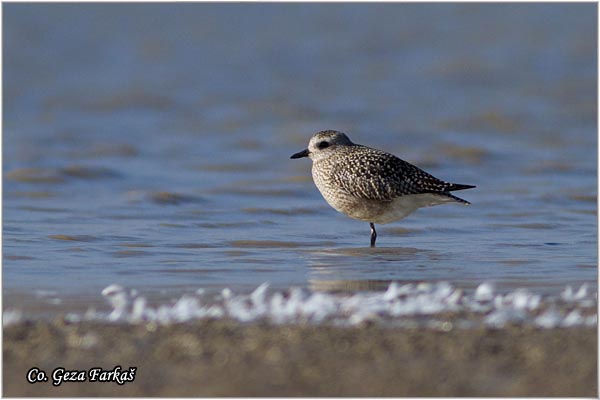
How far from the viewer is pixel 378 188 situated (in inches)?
302

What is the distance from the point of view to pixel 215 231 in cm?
786

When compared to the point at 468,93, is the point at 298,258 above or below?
below

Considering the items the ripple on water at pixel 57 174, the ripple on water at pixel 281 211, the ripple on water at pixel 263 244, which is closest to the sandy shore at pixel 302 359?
the ripple on water at pixel 263 244

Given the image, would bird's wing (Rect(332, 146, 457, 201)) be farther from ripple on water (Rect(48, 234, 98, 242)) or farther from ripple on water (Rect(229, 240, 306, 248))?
ripple on water (Rect(48, 234, 98, 242))

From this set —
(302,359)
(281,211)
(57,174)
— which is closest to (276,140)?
(57,174)

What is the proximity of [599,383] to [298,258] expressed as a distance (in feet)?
10.8

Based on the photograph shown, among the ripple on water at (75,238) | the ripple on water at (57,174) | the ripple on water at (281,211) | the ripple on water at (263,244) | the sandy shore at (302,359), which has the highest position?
the ripple on water at (57,174)

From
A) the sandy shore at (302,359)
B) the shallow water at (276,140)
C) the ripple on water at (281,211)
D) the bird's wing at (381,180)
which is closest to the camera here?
the sandy shore at (302,359)

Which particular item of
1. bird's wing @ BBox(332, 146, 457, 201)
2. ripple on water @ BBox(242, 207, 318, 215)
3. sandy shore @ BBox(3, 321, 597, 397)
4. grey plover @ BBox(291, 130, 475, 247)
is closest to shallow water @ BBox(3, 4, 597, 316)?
ripple on water @ BBox(242, 207, 318, 215)

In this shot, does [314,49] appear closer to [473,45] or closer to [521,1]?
[473,45]

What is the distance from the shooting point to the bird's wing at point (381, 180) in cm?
766

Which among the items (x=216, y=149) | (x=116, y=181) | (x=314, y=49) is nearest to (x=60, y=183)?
(x=116, y=181)

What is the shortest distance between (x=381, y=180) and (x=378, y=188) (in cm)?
7

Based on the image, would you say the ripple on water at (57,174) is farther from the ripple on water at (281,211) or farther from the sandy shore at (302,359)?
the sandy shore at (302,359)
